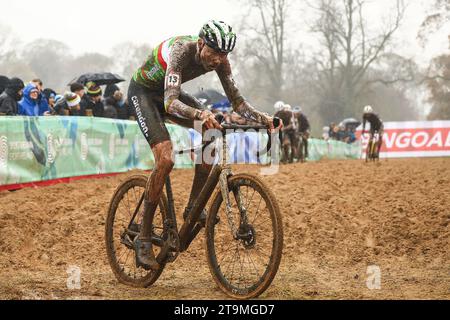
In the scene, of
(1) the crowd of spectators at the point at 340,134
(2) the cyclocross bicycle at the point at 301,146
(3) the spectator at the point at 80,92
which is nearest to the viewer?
(3) the spectator at the point at 80,92

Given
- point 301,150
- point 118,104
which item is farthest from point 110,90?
point 301,150

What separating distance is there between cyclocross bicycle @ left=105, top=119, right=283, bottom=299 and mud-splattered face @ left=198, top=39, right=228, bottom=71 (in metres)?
0.62

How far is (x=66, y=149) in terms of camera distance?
507 inches

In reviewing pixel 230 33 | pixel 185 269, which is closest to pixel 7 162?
pixel 185 269

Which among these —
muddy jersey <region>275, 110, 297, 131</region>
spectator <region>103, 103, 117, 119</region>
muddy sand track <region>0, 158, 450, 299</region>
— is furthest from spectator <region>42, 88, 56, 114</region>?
muddy jersey <region>275, 110, 297, 131</region>

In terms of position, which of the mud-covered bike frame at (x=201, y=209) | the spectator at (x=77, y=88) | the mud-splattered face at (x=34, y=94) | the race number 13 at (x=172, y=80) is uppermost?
the spectator at (x=77, y=88)

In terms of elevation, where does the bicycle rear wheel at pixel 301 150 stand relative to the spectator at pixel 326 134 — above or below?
below

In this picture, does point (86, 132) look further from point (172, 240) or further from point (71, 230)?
point (172, 240)

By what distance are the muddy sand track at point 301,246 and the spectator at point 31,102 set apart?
276 centimetres

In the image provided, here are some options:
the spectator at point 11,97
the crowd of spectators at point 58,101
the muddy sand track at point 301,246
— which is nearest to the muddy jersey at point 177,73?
the muddy sand track at point 301,246

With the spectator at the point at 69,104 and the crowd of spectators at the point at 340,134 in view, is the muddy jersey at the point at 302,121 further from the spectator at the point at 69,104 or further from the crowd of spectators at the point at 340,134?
the crowd of spectators at the point at 340,134

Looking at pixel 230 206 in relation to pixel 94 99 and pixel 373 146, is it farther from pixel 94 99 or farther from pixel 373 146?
pixel 373 146

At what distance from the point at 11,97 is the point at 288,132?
11.5 metres

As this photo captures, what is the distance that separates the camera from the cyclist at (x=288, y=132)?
71.0 feet
